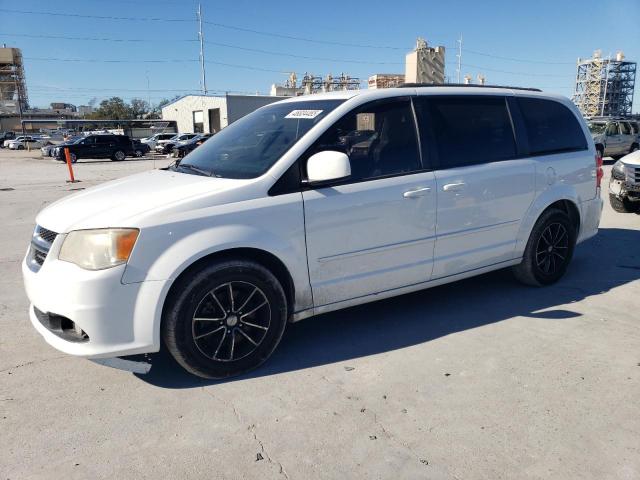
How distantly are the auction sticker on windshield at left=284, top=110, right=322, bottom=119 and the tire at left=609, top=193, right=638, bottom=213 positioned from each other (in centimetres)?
708

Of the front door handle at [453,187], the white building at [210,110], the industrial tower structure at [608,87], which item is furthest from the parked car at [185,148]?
the industrial tower structure at [608,87]

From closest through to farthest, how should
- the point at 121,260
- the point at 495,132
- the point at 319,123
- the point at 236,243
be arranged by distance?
the point at 121,260, the point at 236,243, the point at 319,123, the point at 495,132

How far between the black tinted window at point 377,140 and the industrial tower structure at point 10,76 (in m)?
118

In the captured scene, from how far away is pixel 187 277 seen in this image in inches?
118

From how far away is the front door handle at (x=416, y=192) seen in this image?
3.69 metres

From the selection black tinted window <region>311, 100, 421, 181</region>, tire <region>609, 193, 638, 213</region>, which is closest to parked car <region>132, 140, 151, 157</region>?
tire <region>609, 193, 638, 213</region>

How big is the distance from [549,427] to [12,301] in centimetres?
465

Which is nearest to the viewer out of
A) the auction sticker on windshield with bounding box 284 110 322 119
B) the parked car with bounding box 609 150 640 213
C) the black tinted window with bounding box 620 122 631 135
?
the auction sticker on windshield with bounding box 284 110 322 119

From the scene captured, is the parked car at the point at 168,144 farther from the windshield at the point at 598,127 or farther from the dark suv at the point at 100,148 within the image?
the windshield at the point at 598,127

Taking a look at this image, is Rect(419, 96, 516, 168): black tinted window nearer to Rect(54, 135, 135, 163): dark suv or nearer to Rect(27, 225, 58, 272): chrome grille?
Rect(27, 225, 58, 272): chrome grille

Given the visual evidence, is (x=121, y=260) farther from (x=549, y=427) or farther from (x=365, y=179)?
(x=549, y=427)

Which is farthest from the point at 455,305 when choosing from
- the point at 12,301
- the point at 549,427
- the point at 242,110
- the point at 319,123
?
the point at 242,110

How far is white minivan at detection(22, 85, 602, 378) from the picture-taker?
9.51ft

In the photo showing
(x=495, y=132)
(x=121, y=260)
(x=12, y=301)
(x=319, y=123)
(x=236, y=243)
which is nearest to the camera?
(x=121, y=260)
